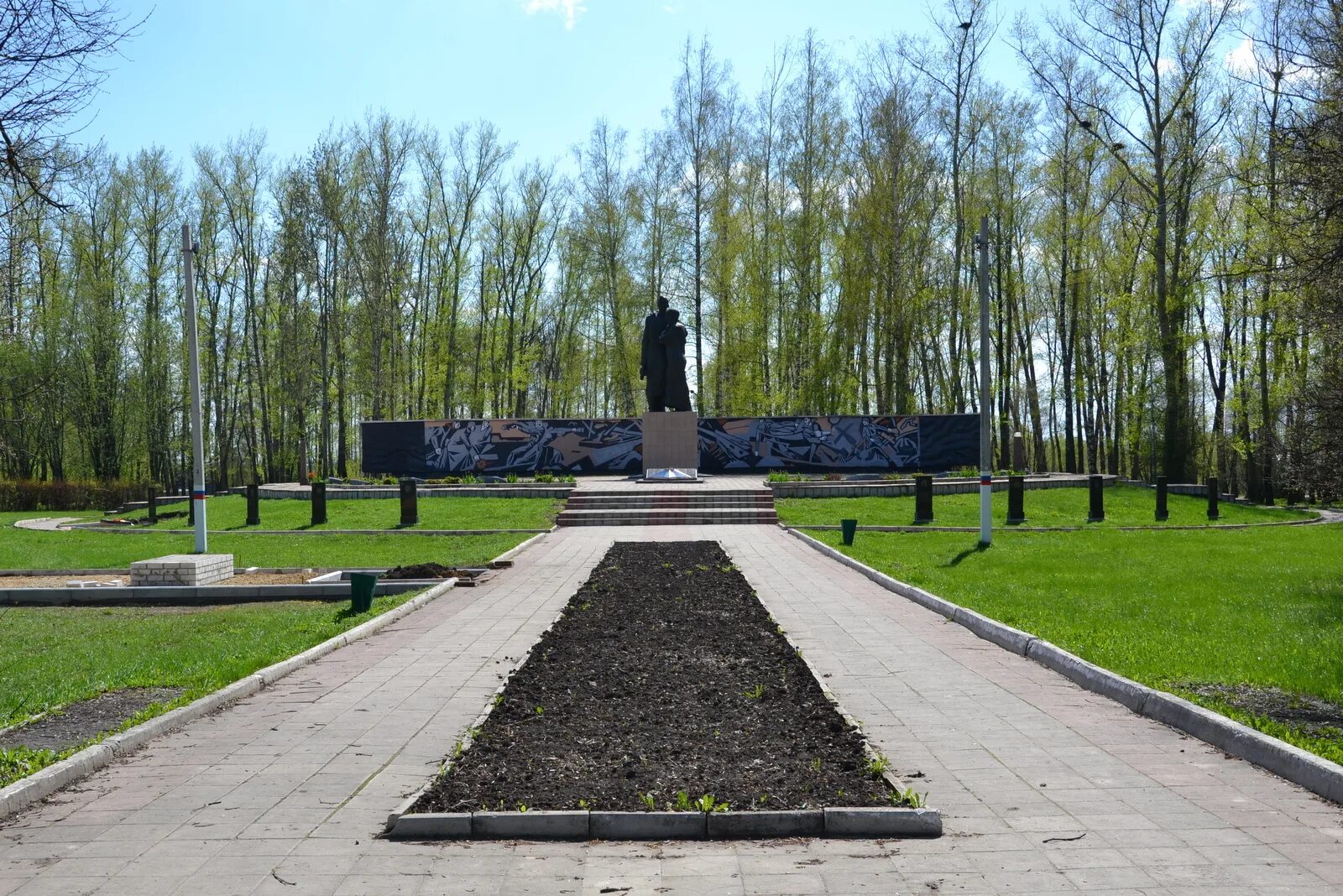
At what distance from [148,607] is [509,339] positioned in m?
32.0

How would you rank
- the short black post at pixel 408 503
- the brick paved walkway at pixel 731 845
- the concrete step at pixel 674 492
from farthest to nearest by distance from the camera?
the concrete step at pixel 674 492 < the short black post at pixel 408 503 < the brick paved walkway at pixel 731 845

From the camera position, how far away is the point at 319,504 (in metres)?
23.0

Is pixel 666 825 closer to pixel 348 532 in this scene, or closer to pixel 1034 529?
pixel 348 532

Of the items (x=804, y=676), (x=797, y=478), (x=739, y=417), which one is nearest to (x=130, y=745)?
(x=804, y=676)

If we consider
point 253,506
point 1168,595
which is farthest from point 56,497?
point 1168,595

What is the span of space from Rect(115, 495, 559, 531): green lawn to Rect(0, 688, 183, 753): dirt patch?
14.7m

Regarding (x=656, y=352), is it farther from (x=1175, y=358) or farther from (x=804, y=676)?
(x=804, y=676)

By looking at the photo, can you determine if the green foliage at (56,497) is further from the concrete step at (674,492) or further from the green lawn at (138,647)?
the green lawn at (138,647)

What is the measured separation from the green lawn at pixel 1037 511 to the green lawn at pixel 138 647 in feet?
42.0

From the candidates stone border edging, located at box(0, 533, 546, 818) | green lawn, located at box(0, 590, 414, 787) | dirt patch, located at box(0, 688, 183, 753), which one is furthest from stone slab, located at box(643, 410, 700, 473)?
dirt patch, located at box(0, 688, 183, 753)

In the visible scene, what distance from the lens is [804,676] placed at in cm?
700

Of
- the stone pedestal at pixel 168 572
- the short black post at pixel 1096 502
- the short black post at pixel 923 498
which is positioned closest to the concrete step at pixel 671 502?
the short black post at pixel 923 498

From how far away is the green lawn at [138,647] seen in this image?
679 cm

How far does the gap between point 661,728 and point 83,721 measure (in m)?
3.60
